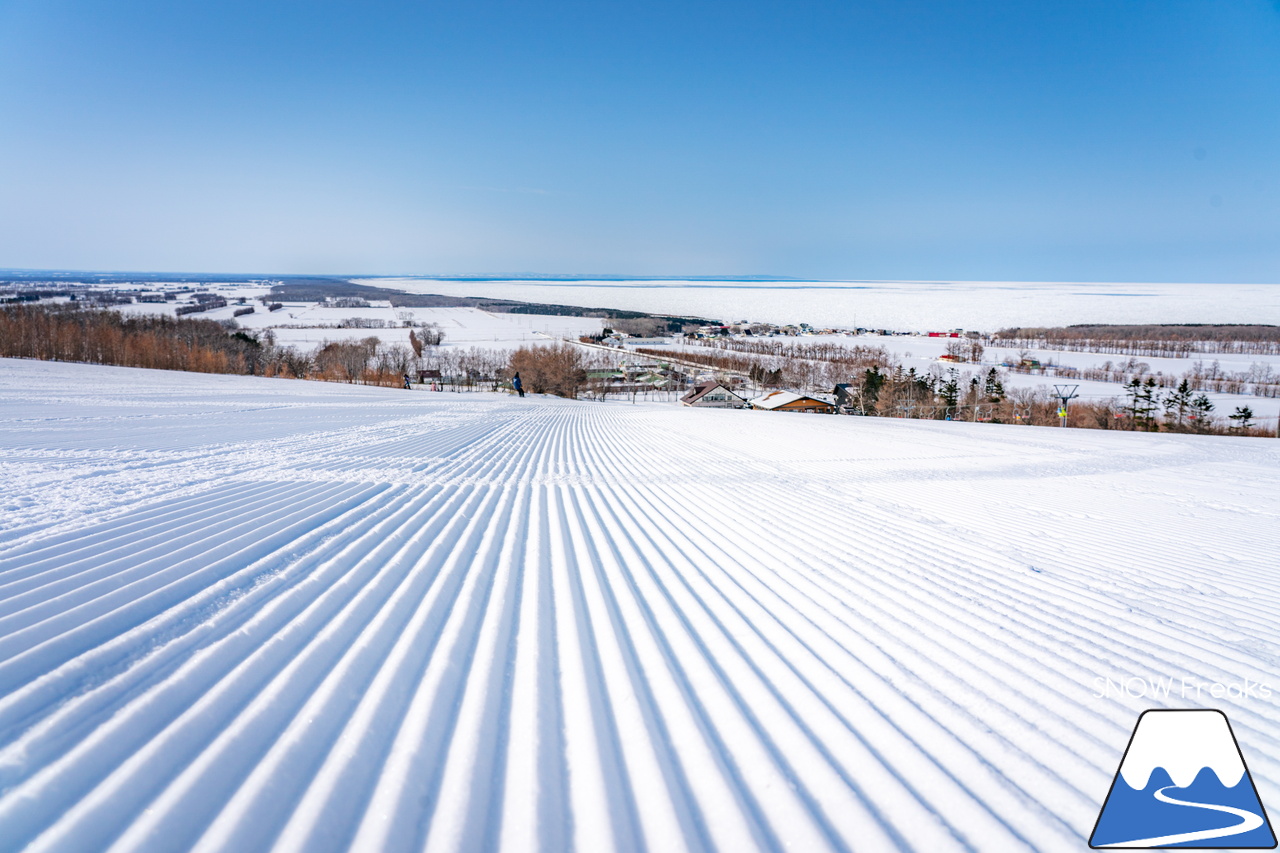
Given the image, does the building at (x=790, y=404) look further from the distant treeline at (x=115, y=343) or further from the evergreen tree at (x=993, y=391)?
the distant treeline at (x=115, y=343)

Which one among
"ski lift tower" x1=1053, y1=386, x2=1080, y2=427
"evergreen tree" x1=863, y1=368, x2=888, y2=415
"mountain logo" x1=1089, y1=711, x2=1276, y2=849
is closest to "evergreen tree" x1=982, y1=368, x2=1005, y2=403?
"ski lift tower" x1=1053, y1=386, x2=1080, y2=427

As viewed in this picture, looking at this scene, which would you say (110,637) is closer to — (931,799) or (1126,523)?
(931,799)

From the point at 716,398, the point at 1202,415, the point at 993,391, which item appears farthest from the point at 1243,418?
the point at 716,398

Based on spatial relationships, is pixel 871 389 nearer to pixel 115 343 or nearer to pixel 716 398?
pixel 716 398

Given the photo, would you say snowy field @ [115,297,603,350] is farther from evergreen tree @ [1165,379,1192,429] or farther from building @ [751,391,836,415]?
evergreen tree @ [1165,379,1192,429]

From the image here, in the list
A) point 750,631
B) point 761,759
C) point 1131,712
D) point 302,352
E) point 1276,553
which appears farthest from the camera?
point 302,352

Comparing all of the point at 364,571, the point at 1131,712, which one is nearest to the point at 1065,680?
the point at 1131,712
